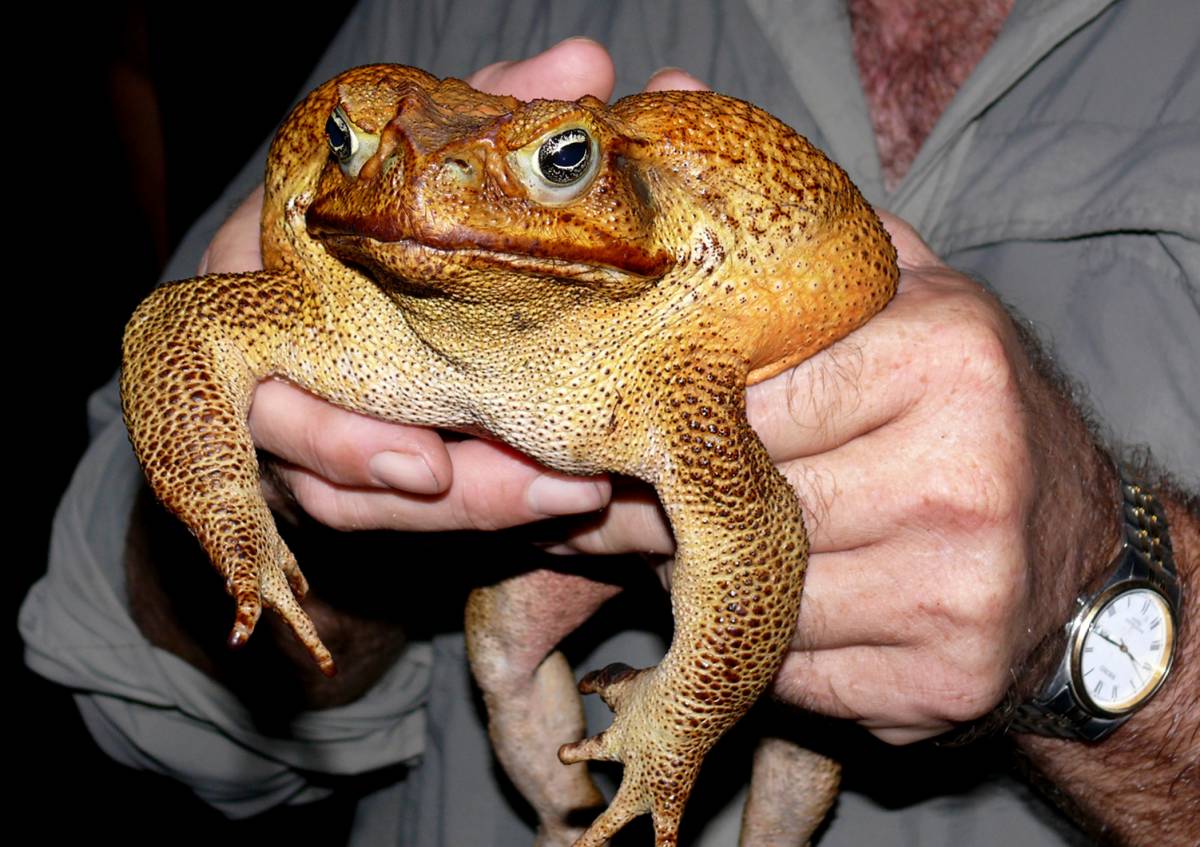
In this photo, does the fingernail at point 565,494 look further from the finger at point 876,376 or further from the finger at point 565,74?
the finger at point 565,74

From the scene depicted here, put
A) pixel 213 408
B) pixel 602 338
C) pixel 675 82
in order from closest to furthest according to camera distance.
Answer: pixel 602 338, pixel 213 408, pixel 675 82

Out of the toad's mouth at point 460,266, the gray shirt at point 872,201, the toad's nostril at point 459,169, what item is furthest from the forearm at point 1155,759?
the toad's nostril at point 459,169

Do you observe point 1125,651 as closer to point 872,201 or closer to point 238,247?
point 872,201

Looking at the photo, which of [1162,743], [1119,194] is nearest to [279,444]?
[1119,194]

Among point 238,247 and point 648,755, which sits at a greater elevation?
point 238,247

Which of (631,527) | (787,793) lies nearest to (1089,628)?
(787,793)

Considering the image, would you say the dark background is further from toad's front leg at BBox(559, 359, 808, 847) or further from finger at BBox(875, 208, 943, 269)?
toad's front leg at BBox(559, 359, 808, 847)

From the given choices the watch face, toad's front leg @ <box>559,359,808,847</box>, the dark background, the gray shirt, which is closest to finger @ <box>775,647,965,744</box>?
toad's front leg @ <box>559,359,808,847</box>
